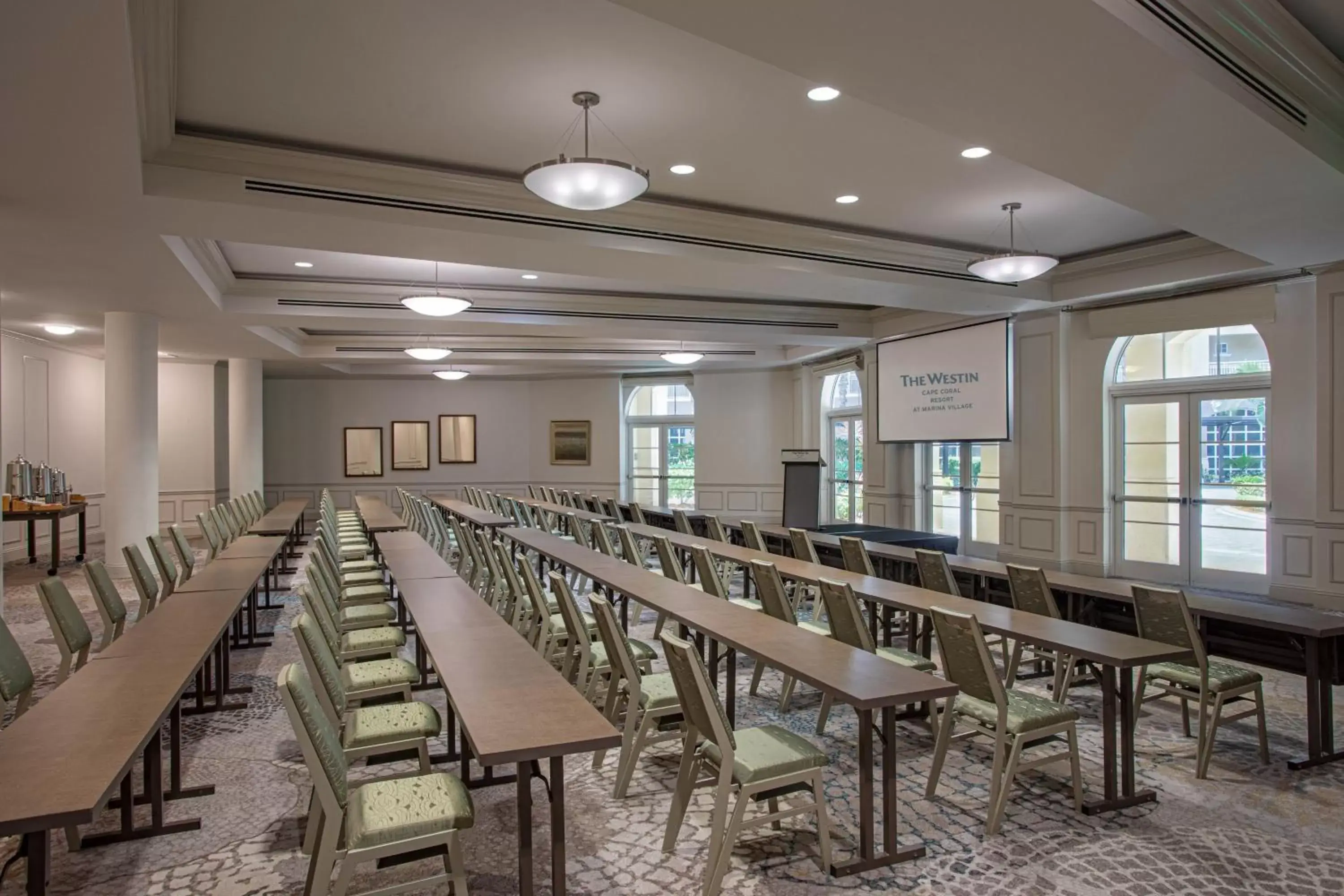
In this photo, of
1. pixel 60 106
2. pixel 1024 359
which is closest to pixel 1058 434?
pixel 1024 359

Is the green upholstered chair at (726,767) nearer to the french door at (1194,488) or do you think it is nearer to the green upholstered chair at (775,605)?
the green upholstered chair at (775,605)

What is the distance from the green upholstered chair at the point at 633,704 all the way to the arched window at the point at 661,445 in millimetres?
12551

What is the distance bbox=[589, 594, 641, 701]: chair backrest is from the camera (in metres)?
3.34

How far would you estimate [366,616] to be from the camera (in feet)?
16.3

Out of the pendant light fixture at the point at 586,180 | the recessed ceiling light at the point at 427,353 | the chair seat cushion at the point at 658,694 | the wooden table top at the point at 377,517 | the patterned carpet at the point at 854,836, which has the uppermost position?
the pendant light fixture at the point at 586,180

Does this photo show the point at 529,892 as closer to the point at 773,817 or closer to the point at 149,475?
the point at 773,817

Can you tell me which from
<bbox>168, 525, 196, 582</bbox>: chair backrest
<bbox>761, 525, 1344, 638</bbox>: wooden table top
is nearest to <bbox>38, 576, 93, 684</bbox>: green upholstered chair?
<bbox>168, 525, 196, 582</bbox>: chair backrest

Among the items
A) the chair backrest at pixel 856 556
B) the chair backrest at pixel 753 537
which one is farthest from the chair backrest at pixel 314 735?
the chair backrest at pixel 753 537

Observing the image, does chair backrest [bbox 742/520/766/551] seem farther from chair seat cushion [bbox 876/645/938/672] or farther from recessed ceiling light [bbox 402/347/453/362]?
recessed ceiling light [bbox 402/347/453/362]

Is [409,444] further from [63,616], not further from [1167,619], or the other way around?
[1167,619]

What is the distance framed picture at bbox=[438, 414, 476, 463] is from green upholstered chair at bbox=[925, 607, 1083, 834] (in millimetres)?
14200

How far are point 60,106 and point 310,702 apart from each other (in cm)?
299

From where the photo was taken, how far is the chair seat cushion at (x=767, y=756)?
105 inches

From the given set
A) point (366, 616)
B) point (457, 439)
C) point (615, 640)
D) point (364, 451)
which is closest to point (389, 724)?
point (615, 640)
